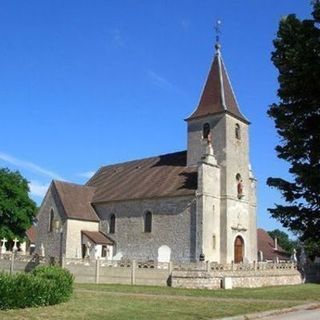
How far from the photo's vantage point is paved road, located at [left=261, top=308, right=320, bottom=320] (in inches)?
640

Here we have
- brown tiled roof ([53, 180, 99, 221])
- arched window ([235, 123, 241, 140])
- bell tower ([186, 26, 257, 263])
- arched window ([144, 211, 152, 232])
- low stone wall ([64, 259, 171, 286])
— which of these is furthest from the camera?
brown tiled roof ([53, 180, 99, 221])

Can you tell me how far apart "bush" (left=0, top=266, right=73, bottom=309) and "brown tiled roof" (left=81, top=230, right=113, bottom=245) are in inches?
973

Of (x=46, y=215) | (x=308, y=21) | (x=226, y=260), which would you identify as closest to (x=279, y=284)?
(x=226, y=260)

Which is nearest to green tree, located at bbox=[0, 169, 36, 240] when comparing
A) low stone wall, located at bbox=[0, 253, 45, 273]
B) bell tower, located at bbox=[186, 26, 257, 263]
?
low stone wall, located at bbox=[0, 253, 45, 273]

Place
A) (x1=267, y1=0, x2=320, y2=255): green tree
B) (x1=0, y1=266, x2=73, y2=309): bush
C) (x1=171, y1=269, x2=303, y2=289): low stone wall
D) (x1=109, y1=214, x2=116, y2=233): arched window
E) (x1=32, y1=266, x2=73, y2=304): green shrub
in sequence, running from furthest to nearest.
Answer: (x1=109, y1=214, x2=116, y2=233): arched window
(x1=171, y1=269, x2=303, y2=289): low stone wall
(x1=32, y1=266, x2=73, y2=304): green shrub
(x1=0, y1=266, x2=73, y2=309): bush
(x1=267, y1=0, x2=320, y2=255): green tree

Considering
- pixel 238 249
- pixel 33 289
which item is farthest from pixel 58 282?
pixel 238 249

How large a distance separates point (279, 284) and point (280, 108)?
2421cm

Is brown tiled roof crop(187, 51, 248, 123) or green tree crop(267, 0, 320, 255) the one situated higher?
brown tiled roof crop(187, 51, 248, 123)

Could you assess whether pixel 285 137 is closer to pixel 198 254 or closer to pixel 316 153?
pixel 316 153

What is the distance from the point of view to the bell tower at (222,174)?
39875 millimetres

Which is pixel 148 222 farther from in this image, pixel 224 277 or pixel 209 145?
pixel 224 277

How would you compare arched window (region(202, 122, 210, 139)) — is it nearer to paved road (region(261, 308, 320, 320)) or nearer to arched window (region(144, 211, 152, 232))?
arched window (region(144, 211, 152, 232))

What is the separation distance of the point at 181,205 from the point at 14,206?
20153 millimetres

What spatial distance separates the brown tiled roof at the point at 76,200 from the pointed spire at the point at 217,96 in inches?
A: 494
